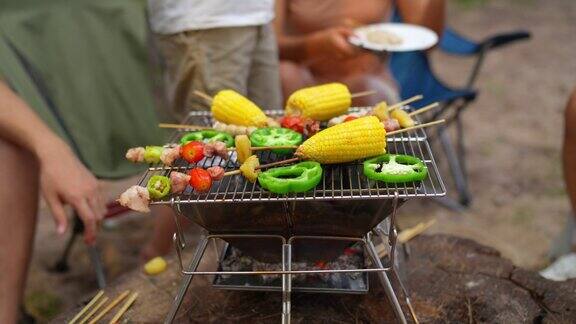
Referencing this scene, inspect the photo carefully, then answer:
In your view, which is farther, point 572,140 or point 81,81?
point 81,81

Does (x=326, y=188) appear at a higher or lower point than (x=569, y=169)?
higher

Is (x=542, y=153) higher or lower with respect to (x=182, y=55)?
lower

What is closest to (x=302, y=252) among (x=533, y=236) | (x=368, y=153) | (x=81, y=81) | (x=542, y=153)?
(x=368, y=153)

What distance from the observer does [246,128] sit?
1946 mm

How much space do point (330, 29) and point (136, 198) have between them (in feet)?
7.42

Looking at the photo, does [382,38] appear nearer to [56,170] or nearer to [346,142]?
[346,142]

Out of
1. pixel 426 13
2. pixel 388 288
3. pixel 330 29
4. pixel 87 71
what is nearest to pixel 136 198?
pixel 388 288

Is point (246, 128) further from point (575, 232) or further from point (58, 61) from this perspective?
point (575, 232)

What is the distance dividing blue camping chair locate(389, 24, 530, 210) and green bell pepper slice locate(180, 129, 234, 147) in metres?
2.35

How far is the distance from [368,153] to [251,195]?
0.41m

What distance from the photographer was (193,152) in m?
1.73

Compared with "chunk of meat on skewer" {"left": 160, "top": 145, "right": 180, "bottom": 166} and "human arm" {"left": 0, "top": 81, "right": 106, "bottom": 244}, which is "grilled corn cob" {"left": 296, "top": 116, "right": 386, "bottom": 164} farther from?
"human arm" {"left": 0, "top": 81, "right": 106, "bottom": 244}

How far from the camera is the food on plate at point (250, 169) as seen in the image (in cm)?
A: 163

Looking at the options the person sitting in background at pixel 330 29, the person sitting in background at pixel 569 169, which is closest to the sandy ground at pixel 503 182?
the person sitting in background at pixel 569 169
